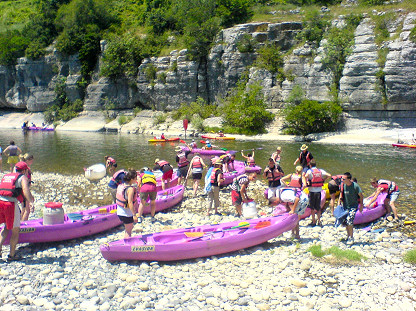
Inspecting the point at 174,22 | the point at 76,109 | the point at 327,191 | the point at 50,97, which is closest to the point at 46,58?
the point at 50,97

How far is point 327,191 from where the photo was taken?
12547mm

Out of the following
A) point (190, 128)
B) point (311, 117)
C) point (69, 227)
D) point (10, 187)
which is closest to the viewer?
point (10, 187)

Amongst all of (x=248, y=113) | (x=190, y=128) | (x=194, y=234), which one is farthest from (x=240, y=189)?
(x=190, y=128)

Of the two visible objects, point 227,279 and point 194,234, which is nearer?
point 227,279

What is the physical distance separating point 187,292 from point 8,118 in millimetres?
54476

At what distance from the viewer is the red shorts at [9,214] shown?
25.2 feet

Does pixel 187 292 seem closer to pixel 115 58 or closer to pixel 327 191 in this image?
pixel 327 191

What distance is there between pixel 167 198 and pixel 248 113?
79.2 feet

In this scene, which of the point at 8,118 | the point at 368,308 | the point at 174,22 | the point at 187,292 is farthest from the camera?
the point at 8,118

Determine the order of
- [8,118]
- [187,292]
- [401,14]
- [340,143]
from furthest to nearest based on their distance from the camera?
[8,118] → [401,14] → [340,143] → [187,292]

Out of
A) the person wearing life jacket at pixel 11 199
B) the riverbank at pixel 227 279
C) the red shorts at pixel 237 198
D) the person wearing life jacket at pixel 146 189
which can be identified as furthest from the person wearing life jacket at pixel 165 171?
the person wearing life jacket at pixel 11 199

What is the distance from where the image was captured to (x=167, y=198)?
1225cm

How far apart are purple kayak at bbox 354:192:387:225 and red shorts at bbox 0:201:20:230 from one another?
8.27m

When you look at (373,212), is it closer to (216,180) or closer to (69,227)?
(216,180)
